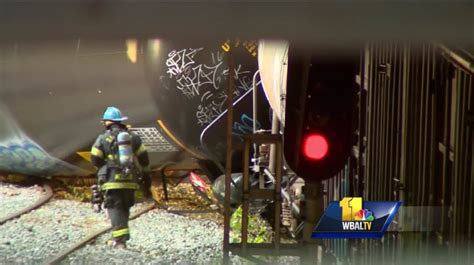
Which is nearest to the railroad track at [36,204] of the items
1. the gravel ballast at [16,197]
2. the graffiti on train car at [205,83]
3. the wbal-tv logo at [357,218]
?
the gravel ballast at [16,197]

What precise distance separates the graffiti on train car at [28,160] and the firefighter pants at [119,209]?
119 millimetres

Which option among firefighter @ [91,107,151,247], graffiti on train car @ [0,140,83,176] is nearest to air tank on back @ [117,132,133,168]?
firefighter @ [91,107,151,247]

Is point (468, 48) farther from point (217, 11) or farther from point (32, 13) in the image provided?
point (32, 13)

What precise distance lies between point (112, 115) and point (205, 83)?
0.34 metres

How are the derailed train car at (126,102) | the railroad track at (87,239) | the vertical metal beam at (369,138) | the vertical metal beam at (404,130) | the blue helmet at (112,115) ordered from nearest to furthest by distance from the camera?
the derailed train car at (126,102)
the blue helmet at (112,115)
the railroad track at (87,239)
the vertical metal beam at (404,130)
the vertical metal beam at (369,138)

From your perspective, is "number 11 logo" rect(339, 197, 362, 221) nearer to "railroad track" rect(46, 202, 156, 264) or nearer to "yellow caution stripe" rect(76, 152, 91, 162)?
"railroad track" rect(46, 202, 156, 264)

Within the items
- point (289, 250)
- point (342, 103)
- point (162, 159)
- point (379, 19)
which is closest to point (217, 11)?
point (379, 19)

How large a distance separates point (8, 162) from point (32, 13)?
80 cm

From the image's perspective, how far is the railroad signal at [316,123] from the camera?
201cm

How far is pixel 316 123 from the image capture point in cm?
203

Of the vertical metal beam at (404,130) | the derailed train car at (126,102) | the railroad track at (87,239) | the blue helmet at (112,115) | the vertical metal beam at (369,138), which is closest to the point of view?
the derailed train car at (126,102)

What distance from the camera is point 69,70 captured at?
1.68 metres

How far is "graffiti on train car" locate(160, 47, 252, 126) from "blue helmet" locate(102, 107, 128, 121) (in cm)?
18

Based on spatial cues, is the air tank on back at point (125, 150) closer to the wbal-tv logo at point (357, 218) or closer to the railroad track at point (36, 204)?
the railroad track at point (36, 204)
